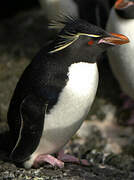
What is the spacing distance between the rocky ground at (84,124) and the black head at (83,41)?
0.27 m

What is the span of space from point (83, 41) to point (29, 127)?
755 millimetres

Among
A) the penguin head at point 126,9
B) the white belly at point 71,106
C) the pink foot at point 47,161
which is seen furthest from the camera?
the penguin head at point 126,9

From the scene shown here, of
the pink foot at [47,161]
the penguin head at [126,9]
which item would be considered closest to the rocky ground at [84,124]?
the pink foot at [47,161]

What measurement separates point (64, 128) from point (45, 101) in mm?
289

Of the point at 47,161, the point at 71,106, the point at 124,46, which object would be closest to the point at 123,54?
the point at 124,46

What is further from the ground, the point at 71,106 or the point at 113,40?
the point at 113,40

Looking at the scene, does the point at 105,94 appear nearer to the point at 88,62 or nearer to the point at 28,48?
the point at 28,48

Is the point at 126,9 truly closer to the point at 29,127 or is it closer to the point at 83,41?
the point at 83,41

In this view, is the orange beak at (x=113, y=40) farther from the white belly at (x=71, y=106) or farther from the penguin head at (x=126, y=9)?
the penguin head at (x=126, y=9)

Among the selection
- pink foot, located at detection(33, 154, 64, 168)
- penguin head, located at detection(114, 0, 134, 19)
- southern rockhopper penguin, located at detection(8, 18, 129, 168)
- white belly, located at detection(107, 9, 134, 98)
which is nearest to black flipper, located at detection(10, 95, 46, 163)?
southern rockhopper penguin, located at detection(8, 18, 129, 168)

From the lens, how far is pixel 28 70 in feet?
9.11

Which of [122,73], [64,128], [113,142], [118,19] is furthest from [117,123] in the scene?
[64,128]

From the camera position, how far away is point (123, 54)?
3.72 meters

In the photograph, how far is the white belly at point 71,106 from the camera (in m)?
2.58
